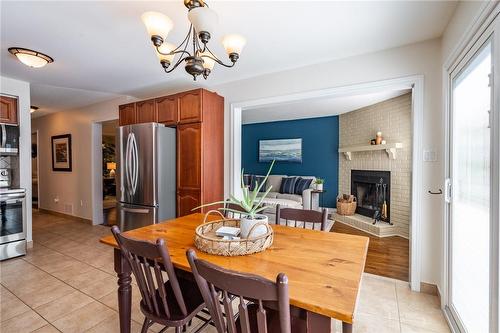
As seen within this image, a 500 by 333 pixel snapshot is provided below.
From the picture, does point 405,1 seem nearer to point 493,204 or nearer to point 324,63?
point 324,63

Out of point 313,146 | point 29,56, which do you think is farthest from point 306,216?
point 313,146

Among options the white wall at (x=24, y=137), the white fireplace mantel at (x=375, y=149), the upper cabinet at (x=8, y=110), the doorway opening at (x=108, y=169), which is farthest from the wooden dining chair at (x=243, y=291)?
the doorway opening at (x=108, y=169)

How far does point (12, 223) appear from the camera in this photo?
3.15 m

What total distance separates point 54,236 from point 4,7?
11.9 ft

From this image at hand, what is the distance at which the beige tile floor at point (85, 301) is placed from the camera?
6.00 feet

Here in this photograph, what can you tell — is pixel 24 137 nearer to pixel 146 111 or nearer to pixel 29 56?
pixel 29 56

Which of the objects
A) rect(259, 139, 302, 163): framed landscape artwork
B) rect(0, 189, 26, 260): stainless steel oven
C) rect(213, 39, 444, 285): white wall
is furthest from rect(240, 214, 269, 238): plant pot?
rect(259, 139, 302, 163): framed landscape artwork

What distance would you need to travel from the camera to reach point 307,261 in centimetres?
117

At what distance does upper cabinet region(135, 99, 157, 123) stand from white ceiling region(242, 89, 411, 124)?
1700 mm

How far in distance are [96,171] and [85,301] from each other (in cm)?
336

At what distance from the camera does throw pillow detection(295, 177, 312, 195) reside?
5.57 metres

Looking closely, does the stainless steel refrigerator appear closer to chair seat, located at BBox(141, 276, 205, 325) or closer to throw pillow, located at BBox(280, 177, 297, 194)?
chair seat, located at BBox(141, 276, 205, 325)

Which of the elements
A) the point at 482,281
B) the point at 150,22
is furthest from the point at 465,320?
the point at 150,22

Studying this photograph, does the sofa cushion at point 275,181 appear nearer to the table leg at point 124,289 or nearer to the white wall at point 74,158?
the white wall at point 74,158
